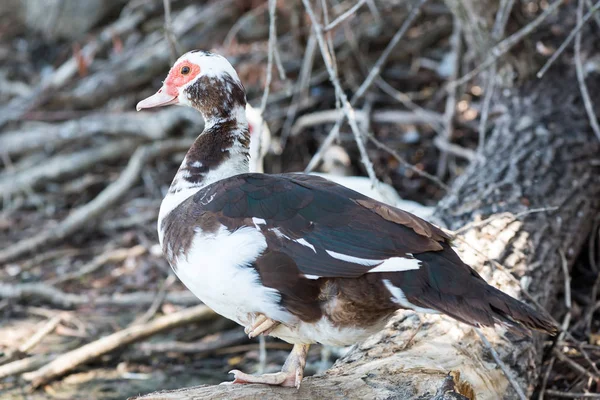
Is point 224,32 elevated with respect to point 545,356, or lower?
elevated

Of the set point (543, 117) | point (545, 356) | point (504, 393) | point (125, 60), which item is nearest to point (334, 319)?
point (504, 393)

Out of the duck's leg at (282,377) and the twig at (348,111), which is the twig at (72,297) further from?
the duck's leg at (282,377)

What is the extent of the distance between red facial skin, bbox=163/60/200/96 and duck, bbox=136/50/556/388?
0.52m

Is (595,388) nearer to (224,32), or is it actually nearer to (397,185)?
(397,185)

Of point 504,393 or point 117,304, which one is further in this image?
point 117,304

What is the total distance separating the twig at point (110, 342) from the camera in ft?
12.7

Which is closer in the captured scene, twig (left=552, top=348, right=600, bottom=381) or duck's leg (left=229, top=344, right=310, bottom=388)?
duck's leg (left=229, top=344, right=310, bottom=388)

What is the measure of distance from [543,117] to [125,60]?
3306 millimetres

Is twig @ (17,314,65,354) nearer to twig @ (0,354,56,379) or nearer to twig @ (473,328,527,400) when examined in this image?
twig @ (0,354,56,379)

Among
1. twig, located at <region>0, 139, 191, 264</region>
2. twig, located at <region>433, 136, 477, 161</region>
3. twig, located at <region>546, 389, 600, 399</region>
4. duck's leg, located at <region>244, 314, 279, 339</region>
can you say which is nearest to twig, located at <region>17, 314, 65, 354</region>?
twig, located at <region>0, 139, 191, 264</region>

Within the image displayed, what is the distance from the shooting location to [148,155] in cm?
579

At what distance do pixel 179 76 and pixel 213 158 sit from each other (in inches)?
14.1

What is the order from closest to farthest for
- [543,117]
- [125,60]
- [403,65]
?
[543,117] → [125,60] → [403,65]

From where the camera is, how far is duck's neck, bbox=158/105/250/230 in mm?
2809
